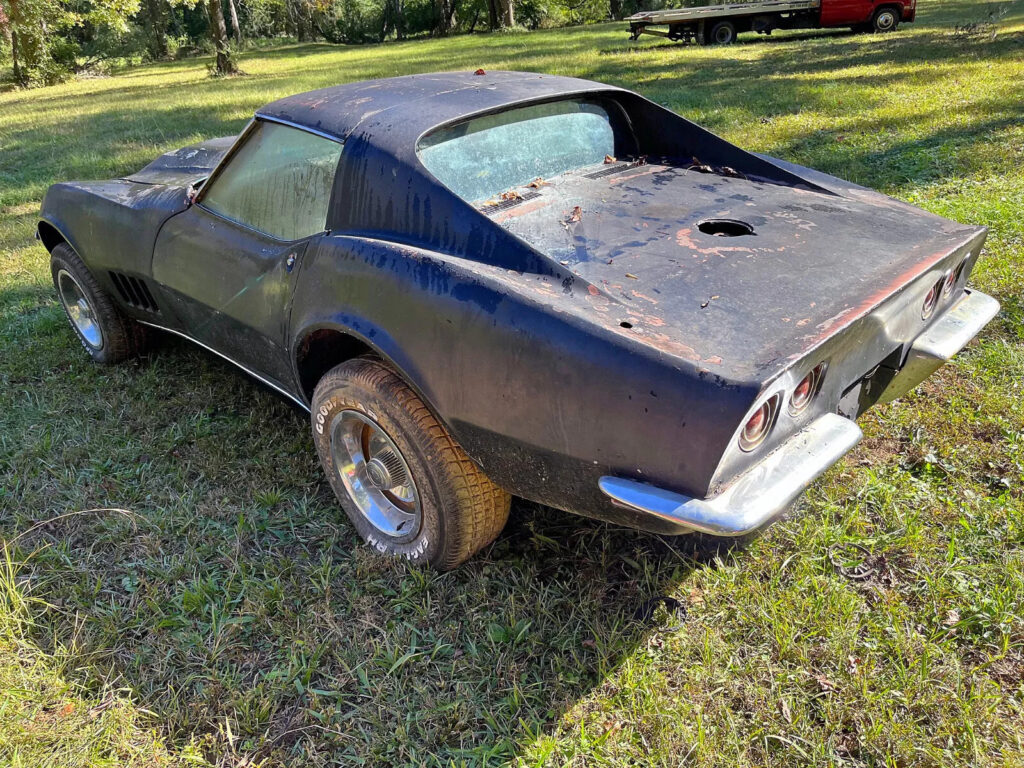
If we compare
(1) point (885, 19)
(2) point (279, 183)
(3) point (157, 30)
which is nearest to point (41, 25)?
(3) point (157, 30)

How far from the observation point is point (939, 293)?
247 centimetres

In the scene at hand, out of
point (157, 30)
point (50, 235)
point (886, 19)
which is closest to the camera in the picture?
point (50, 235)

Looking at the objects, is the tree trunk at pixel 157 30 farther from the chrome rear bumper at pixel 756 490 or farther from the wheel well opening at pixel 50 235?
the chrome rear bumper at pixel 756 490

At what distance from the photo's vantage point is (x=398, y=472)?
2461mm

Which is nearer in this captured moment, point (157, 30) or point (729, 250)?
point (729, 250)

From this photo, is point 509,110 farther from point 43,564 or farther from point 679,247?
point 43,564

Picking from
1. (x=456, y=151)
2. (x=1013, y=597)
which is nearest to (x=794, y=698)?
(x=1013, y=597)

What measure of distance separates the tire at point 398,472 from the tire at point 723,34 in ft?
57.8

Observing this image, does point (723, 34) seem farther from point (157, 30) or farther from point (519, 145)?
point (157, 30)

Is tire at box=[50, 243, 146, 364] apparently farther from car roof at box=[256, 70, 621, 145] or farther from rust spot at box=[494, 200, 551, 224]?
rust spot at box=[494, 200, 551, 224]

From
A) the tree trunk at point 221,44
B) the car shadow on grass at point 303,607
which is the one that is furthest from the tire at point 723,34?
the car shadow on grass at point 303,607

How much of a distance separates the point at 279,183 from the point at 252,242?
25 centimetres

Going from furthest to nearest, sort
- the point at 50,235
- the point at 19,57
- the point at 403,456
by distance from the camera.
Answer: the point at 19,57, the point at 50,235, the point at 403,456

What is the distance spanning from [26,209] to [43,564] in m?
6.08
